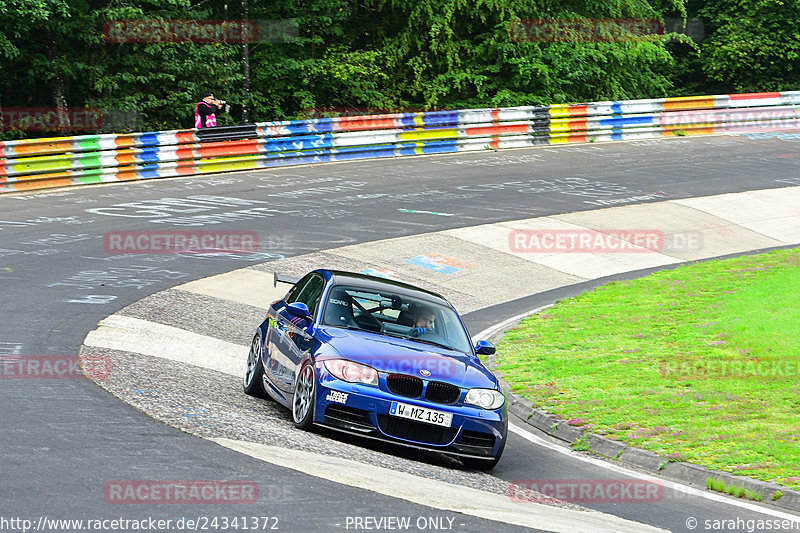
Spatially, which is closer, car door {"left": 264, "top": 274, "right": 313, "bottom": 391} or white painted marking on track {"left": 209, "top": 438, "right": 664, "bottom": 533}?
white painted marking on track {"left": 209, "top": 438, "right": 664, "bottom": 533}

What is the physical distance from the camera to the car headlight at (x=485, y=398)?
9.05m

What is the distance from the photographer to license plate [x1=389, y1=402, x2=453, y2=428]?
8797mm

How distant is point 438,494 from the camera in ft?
24.5

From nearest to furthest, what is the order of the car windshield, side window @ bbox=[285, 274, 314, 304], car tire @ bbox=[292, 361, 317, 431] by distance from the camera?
car tire @ bbox=[292, 361, 317, 431] < the car windshield < side window @ bbox=[285, 274, 314, 304]

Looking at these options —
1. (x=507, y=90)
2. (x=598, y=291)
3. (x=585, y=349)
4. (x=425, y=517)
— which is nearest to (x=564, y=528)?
(x=425, y=517)

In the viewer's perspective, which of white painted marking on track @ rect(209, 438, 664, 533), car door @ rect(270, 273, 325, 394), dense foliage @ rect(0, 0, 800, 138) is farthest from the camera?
dense foliage @ rect(0, 0, 800, 138)

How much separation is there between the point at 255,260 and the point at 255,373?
759cm

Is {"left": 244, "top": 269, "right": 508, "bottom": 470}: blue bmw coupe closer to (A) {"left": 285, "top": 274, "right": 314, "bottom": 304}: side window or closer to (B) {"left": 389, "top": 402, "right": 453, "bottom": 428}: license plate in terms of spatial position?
(B) {"left": 389, "top": 402, "right": 453, "bottom": 428}: license plate

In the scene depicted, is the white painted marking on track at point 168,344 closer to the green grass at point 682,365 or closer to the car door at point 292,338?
the car door at point 292,338

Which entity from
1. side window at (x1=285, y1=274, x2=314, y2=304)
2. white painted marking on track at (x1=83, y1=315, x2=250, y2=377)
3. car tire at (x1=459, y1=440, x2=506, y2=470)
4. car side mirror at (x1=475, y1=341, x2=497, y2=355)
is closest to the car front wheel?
side window at (x1=285, y1=274, x2=314, y2=304)

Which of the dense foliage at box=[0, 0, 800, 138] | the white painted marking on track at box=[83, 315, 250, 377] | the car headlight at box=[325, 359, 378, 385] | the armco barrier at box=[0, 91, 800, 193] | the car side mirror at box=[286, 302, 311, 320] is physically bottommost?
the white painted marking on track at box=[83, 315, 250, 377]

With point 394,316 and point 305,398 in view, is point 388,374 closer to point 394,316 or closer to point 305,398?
point 305,398

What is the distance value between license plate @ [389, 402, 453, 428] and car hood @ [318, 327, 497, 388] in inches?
11.5

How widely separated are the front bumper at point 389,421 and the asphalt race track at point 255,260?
0.20m
